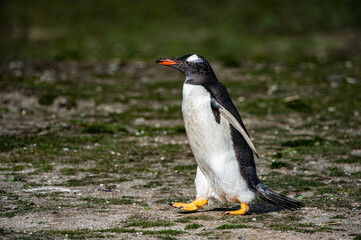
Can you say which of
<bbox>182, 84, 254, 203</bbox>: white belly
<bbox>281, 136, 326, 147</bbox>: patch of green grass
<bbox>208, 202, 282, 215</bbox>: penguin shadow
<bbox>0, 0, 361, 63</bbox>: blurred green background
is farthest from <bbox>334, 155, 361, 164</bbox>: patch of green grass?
<bbox>0, 0, 361, 63</bbox>: blurred green background

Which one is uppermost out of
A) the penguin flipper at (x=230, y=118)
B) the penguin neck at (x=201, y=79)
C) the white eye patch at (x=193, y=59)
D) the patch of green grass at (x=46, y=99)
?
the white eye patch at (x=193, y=59)

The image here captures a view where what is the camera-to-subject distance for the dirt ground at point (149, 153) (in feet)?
21.1

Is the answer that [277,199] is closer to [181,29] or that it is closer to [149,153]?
[149,153]

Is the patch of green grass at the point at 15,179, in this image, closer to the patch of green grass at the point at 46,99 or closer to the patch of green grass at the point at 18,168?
the patch of green grass at the point at 18,168

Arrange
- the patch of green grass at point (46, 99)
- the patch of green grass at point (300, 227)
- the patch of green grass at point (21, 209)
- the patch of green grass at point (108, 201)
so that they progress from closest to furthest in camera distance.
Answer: the patch of green grass at point (300, 227)
the patch of green grass at point (21, 209)
the patch of green grass at point (108, 201)
the patch of green grass at point (46, 99)

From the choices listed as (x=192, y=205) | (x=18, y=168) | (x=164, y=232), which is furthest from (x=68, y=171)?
(x=164, y=232)

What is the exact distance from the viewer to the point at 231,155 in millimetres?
6859

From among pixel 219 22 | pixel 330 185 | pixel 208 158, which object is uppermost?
pixel 219 22

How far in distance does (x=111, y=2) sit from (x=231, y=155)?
77.0 feet

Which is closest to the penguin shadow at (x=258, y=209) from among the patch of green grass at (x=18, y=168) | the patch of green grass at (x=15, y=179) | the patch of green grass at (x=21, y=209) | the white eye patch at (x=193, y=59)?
the white eye patch at (x=193, y=59)

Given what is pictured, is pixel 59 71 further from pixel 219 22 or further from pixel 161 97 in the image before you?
pixel 219 22

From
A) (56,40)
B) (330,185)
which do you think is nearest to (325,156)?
(330,185)

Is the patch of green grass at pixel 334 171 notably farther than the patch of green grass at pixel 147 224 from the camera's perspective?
Yes

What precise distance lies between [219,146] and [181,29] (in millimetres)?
19026
